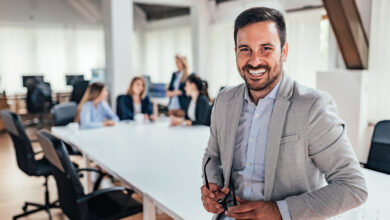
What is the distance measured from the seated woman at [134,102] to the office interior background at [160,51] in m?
1.29

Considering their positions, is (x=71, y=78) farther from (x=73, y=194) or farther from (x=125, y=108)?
(x=73, y=194)

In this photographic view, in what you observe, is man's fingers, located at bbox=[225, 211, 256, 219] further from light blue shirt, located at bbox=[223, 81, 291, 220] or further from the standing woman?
the standing woman

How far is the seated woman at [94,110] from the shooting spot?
4247mm

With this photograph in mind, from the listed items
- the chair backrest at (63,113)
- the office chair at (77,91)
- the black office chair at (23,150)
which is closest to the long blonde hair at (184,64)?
the chair backrest at (63,113)

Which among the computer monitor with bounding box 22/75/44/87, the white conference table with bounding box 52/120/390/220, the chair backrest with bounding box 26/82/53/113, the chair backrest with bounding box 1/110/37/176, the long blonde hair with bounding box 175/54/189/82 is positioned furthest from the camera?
the computer monitor with bounding box 22/75/44/87

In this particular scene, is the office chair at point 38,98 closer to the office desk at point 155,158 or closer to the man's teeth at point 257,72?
the office desk at point 155,158

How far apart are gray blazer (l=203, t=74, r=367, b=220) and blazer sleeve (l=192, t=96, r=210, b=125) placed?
9.89 ft

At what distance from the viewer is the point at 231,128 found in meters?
1.38

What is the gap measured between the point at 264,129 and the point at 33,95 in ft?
25.9

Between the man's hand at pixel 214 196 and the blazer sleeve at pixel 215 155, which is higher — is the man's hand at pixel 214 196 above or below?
below

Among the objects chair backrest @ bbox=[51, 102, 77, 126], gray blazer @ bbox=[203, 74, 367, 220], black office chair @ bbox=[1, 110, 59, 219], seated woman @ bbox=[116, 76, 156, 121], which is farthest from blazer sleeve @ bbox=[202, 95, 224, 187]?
seated woman @ bbox=[116, 76, 156, 121]

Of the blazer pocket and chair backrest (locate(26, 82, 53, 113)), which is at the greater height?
the blazer pocket

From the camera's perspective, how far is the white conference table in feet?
6.39

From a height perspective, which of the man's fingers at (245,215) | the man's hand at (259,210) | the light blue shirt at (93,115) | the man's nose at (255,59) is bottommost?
the light blue shirt at (93,115)
